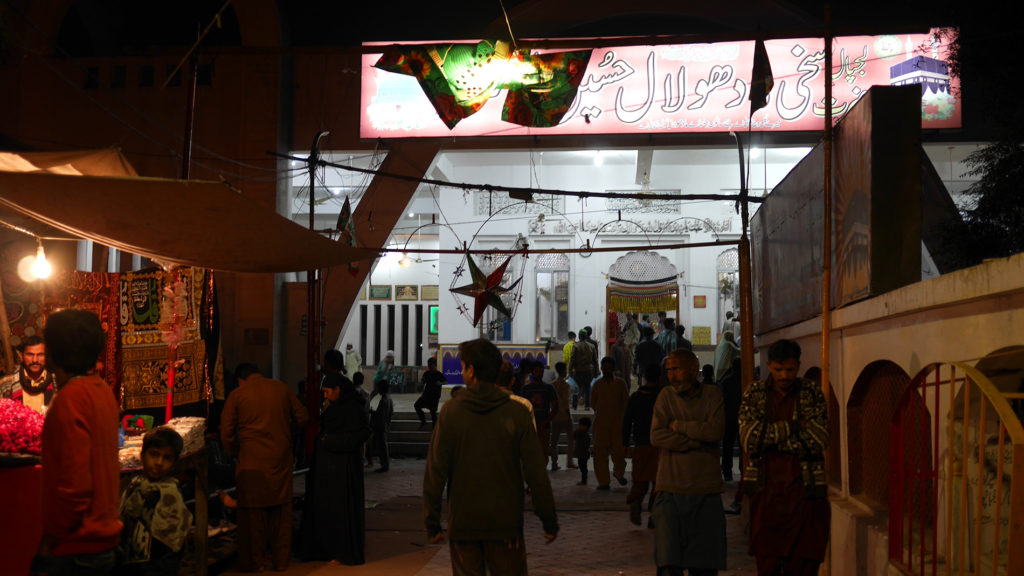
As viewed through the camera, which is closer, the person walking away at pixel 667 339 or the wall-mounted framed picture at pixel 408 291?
the person walking away at pixel 667 339

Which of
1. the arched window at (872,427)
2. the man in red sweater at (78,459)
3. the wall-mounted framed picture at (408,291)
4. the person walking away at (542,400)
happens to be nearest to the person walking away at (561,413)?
the person walking away at (542,400)

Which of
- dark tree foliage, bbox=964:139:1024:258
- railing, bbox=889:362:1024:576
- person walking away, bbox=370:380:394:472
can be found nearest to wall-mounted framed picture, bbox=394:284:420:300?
person walking away, bbox=370:380:394:472

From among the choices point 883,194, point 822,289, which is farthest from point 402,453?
point 883,194

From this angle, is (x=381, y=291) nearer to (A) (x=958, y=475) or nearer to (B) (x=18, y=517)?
(B) (x=18, y=517)

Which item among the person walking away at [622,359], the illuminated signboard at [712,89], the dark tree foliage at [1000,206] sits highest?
the illuminated signboard at [712,89]

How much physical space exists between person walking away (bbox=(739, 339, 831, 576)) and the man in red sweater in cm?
342

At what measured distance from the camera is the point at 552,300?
22.3m

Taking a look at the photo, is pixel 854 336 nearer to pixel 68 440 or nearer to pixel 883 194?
pixel 883 194

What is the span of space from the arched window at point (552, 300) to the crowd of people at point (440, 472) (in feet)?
47.9

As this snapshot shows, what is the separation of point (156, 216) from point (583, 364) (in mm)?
13588

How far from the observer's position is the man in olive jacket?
4.23 meters

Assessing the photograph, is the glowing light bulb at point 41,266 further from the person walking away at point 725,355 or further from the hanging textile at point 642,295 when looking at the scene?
the hanging textile at point 642,295

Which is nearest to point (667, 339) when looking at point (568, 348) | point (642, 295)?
point (568, 348)

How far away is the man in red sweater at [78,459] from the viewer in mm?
3277
